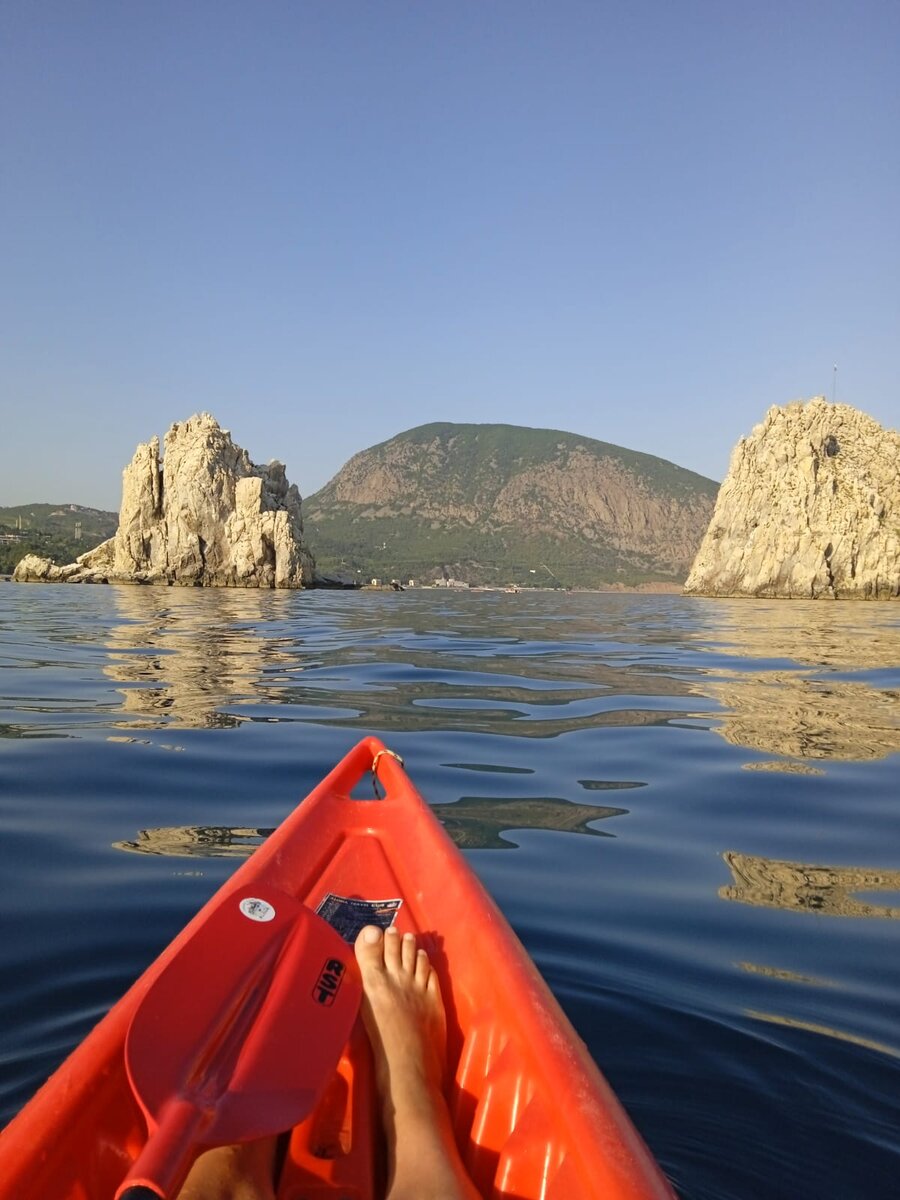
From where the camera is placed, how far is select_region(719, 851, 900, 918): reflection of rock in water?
3664 millimetres

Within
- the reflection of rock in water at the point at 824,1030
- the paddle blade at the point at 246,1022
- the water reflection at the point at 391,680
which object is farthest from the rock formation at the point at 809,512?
the paddle blade at the point at 246,1022

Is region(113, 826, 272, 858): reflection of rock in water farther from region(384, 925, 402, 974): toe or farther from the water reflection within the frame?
the water reflection

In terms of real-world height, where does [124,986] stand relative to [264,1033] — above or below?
below

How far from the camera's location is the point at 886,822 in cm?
486

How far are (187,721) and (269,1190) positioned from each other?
5.99 metres

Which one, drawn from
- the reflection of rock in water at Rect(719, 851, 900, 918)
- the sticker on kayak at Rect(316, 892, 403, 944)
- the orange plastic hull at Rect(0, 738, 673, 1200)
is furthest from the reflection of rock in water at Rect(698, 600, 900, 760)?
the orange plastic hull at Rect(0, 738, 673, 1200)

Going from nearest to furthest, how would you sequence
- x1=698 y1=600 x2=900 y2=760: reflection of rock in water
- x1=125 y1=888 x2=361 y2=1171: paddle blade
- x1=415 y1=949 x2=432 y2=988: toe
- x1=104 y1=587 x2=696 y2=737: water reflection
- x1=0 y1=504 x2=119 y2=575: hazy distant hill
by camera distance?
1. x1=125 y1=888 x2=361 y2=1171: paddle blade
2. x1=415 y1=949 x2=432 y2=988: toe
3. x1=698 y1=600 x2=900 y2=760: reflection of rock in water
4. x1=104 y1=587 x2=696 y2=737: water reflection
5. x1=0 y1=504 x2=119 y2=575: hazy distant hill

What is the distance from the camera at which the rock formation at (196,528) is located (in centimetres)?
A: 7269

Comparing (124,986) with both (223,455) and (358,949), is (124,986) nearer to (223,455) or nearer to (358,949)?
(358,949)

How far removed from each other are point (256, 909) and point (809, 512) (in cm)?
8215

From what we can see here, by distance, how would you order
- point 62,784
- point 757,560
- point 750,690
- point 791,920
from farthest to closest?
point 757,560 → point 750,690 → point 62,784 → point 791,920

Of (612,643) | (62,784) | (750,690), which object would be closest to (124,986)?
(62,784)

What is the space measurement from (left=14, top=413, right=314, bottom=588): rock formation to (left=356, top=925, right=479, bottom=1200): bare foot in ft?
233

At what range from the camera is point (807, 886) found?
154 inches
